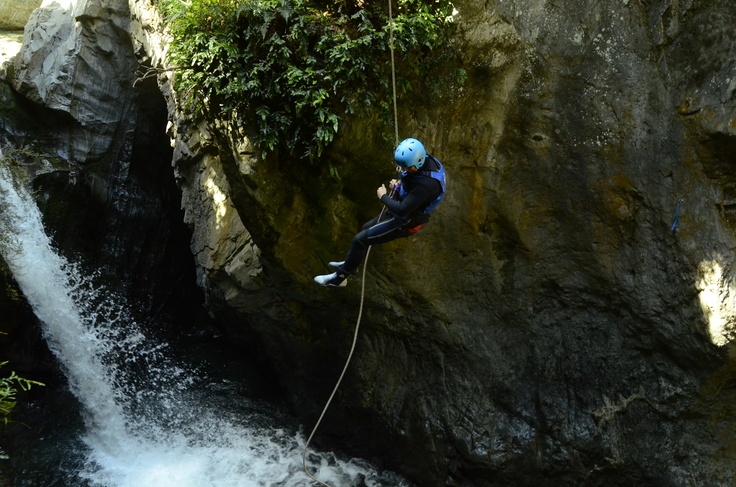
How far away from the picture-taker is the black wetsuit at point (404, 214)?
541cm

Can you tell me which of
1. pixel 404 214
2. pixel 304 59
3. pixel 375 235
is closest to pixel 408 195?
pixel 404 214

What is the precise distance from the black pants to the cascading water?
11.0ft

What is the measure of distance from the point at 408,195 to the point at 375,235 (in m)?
0.62

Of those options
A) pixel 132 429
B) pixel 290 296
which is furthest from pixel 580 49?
pixel 132 429

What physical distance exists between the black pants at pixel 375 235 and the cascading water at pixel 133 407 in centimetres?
334

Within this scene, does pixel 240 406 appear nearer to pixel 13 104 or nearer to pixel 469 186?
pixel 469 186

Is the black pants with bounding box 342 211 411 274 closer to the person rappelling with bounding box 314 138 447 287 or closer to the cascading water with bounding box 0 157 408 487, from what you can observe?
the person rappelling with bounding box 314 138 447 287

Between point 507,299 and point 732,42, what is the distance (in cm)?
340

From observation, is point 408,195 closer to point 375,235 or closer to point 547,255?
point 375,235

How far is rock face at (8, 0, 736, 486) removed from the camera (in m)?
6.24

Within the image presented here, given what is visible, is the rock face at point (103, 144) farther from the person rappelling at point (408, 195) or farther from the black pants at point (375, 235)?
the person rappelling at point (408, 195)

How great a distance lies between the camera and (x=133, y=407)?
930cm

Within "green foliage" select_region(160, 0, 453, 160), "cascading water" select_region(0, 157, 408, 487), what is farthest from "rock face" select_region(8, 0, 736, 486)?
"cascading water" select_region(0, 157, 408, 487)

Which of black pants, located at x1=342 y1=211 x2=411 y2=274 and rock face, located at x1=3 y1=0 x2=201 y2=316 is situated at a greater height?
rock face, located at x1=3 y1=0 x2=201 y2=316
